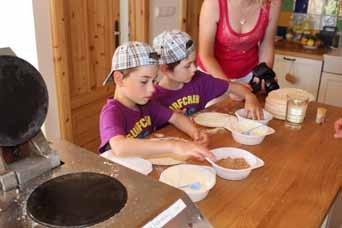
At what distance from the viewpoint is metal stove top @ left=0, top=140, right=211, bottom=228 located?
0.55 metres

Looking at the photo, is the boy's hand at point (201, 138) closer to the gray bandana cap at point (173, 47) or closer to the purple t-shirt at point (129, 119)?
the purple t-shirt at point (129, 119)

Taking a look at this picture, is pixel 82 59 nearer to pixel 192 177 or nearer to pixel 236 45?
pixel 236 45

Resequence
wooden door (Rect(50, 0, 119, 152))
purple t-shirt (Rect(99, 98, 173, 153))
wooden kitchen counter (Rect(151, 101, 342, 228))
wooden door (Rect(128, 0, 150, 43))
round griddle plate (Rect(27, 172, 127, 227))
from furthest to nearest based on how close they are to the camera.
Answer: wooden door (Rect(128, 0, 150, 43)), wooden door (Rect(50, 0, 119, 152)), purple t-shirt (Rect(99, 98, 173, 153)), wooden kitchen counter (Rect(151, 101, 342, 228)), round griddle plate (Rect(27, 172, 127, 227))

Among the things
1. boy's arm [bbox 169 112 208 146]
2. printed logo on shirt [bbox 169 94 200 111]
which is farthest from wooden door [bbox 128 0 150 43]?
boy's arm [bbox 169 112 208 146]

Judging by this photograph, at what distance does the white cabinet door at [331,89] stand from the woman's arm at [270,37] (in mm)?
1119

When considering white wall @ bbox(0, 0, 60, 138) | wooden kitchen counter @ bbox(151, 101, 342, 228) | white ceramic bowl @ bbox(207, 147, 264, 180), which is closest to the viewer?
wooden kitchen counter @ bbox(151, 101, 342, 228)

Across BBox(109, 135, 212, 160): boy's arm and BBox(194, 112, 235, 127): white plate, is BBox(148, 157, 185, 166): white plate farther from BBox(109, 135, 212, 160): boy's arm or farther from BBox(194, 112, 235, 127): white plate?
BBox(194, 112, 235, 127): white plate

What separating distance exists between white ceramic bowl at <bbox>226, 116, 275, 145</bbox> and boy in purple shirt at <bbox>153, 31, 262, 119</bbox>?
0.39ft

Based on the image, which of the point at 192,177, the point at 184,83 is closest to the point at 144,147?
the point at 192,177

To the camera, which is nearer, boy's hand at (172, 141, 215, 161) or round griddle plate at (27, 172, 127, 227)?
round griddle plate at (27, 172, 127, 227)

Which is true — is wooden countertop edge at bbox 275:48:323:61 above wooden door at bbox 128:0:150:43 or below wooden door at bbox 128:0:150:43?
below

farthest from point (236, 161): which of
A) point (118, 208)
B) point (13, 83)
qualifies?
point (13, 83)

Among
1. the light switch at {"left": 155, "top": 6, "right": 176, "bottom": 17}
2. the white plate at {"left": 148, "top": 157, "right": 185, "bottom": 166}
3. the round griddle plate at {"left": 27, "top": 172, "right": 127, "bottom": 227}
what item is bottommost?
the white plate at {"left": 148, "top": 157, "right": 185, "bottom": 166}

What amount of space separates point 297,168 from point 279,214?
0.91ft
